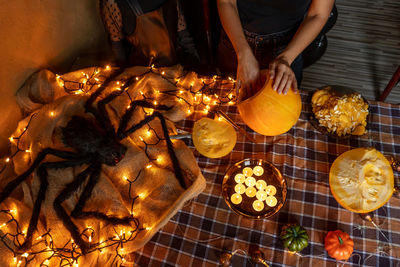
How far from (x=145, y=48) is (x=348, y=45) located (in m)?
1.75

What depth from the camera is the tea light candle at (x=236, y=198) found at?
0.88 meters

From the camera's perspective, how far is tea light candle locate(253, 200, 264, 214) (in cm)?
86

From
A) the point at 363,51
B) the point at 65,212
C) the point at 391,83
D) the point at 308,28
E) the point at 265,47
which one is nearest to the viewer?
the point at 65,212

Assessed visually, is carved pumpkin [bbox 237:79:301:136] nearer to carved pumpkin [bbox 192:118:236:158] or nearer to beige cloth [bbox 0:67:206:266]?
carved pumpkin [bbox 192:118:236:158]

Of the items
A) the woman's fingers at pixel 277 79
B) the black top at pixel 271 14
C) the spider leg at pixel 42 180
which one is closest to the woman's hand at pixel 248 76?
the woman's fingers at pixel 277 79

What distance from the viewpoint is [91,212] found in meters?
0.79

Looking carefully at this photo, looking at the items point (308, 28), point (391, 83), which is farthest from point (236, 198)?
point (391, 83)

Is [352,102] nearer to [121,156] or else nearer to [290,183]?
[290,183]

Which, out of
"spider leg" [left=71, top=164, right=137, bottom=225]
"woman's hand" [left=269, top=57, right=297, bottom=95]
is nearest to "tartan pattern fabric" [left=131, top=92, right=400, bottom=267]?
"spider leg" [left=71, top=164, right=137, bottom=225]

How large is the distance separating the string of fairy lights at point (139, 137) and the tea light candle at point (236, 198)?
11.1 inches

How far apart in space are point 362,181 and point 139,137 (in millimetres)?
759

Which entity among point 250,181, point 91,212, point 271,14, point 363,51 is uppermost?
point 271,14

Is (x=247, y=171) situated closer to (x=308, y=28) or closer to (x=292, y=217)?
(x=292, y=217)

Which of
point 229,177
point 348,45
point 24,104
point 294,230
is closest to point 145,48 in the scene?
point 24,104
